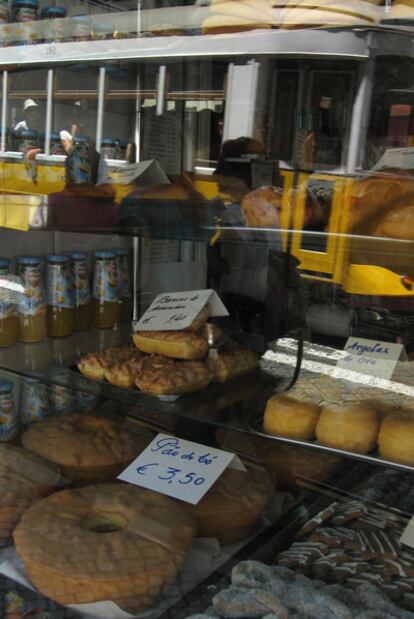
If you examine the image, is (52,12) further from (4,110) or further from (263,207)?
(263,207)

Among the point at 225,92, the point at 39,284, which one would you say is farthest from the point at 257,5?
the point at 39,284

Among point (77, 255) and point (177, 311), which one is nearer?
point (177, 311)

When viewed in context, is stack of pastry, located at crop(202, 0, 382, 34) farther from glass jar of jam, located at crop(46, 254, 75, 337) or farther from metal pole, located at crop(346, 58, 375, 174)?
glass jar of jam, located at crop(46, 254, 75, 337)

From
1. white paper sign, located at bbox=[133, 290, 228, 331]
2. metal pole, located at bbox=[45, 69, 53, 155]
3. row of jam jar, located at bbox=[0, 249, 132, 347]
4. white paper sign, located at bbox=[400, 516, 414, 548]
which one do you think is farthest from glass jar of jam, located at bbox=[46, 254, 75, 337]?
white paper sign, located at bbox=[400, 516, 414, 548]

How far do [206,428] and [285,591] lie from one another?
0.45 meters

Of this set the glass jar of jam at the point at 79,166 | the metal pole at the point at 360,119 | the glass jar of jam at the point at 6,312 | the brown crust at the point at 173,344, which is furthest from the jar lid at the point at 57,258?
the metal pole at the point at 360,119

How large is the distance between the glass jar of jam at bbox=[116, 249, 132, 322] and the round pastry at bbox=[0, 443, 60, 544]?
1.64 ft

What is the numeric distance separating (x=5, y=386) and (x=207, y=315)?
508 millimetres

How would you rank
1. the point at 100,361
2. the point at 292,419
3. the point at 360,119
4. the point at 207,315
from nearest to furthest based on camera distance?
the point at 292,419, the point at 100,361, the point at 207,315, the point at 360,119

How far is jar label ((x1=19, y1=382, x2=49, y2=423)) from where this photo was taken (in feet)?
4.81

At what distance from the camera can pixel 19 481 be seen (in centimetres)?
113

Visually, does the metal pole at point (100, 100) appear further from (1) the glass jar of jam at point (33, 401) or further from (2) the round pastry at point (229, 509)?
Result: (2) the round pastry at point (229, 509)

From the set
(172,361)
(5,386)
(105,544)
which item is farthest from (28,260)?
(105,544)

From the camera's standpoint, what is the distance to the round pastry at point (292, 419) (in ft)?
3.25
